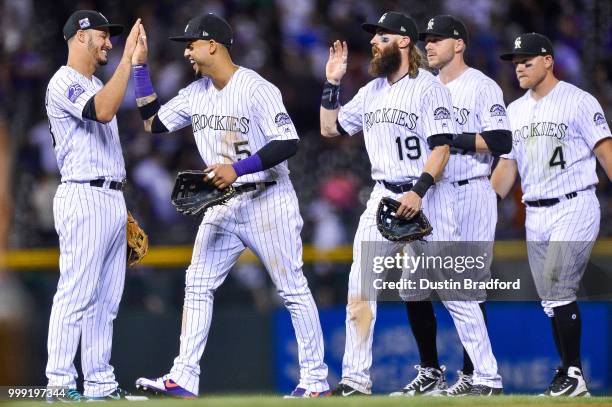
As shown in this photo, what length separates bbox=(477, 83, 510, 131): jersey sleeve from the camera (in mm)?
7996

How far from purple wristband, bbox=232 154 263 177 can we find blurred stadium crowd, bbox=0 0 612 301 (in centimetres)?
344

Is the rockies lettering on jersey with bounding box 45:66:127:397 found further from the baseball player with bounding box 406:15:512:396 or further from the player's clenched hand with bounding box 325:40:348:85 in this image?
the baseball player with bounding box 406:15:512:396

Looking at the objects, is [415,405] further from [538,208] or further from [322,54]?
[322,54]

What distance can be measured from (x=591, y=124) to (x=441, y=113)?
1023 millimetres

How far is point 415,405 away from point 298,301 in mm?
1043

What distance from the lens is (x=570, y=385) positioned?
783cm

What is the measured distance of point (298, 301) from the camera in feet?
24.6

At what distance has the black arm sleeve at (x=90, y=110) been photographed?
7.28 meters

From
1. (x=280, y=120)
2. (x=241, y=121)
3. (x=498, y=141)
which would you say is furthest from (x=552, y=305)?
(x=241, y=121)

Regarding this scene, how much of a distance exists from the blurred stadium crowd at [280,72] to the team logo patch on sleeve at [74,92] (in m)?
3.49

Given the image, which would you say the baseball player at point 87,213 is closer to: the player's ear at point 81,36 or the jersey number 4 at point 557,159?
the player's ear at point 81,36

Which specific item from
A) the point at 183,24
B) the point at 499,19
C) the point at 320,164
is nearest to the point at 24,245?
the point at 320,164

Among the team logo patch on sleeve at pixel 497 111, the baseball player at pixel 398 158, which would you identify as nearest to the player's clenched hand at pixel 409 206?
the baseball player at pixel 398 158

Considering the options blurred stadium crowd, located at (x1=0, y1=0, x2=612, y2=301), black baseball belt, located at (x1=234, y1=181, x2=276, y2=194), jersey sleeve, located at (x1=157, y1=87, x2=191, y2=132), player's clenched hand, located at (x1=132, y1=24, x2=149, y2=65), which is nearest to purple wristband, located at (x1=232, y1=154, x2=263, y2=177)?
black baseball belt, located at (x1=234, y1=181, x2=276, y2=194)
